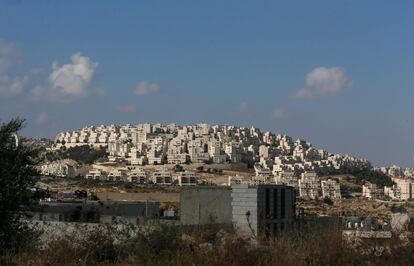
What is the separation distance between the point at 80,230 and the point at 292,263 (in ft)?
12.2

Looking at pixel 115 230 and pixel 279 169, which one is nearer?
pixel 115 230

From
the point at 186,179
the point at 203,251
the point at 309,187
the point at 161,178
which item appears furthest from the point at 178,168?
the point at 203,251

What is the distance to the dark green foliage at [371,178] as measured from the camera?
493 feet

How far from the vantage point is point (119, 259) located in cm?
937

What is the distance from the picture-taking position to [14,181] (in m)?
12.3

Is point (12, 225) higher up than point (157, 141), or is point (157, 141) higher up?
point (157, 141)

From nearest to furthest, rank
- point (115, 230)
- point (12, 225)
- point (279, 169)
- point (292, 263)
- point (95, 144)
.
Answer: point (292, 263) → point (115, 230) → point (12, 225) → point (279, 169) → point (95, 144)

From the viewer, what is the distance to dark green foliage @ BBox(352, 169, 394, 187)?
150250mm

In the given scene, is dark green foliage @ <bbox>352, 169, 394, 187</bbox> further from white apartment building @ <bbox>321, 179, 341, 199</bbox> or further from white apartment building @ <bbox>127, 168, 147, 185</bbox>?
white apartment building @ <bbox>127, 168, 147, 185</bbox>

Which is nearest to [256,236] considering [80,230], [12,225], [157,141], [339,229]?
[339,229]

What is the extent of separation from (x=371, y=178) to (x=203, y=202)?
138m

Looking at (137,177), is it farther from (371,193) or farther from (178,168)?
(371,193)

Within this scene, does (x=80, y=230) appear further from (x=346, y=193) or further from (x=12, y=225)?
(x=346, y=193)

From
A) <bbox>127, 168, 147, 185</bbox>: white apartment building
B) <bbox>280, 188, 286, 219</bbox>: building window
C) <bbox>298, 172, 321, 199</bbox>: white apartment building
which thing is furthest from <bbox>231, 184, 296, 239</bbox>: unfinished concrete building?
<bbox>298, 172, 321, 199</bbox>: white apartment building
